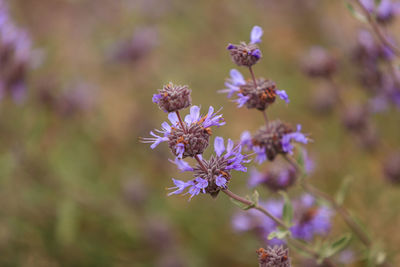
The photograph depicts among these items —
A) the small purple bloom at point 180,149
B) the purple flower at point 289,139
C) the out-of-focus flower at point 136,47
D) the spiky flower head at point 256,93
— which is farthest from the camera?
the out-of-focus flower at point 136,47

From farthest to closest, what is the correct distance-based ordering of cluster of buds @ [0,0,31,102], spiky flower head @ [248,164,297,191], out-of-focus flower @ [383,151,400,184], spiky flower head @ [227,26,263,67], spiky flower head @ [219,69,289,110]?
cluster of buds @ [0,0,31,102]
out-of-focus flower @ [383,151,400,184]
spiky flower head @ [248,164,297,191]
spiky flower head @ [219,69,289,110]
spiky flower head @ [227,26,263,67]

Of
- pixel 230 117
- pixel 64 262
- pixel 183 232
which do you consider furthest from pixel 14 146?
pixel 230 117

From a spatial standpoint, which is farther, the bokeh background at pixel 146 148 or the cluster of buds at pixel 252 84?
the bokeh background at pixel 146 148

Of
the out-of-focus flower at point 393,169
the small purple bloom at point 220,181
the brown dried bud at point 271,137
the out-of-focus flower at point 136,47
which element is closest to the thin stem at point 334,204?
the brown dried bud at point 271,137

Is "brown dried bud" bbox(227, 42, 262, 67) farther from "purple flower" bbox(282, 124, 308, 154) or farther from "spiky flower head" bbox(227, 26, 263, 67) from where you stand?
"purple flower" bbox(282, 124, 308, 154)

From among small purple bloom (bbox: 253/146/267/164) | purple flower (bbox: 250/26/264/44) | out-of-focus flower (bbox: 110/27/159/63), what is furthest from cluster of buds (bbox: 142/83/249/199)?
out-of-focus flower (bbox: 110/27/159/63)

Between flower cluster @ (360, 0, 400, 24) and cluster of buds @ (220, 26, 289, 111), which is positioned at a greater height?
flower cluster @ (360, 0, 400, 24)

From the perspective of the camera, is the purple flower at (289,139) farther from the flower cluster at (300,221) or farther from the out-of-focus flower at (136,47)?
the out-of-focus flower at (136,47)
